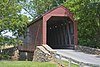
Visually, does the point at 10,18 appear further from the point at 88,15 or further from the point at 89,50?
the point at 89,50

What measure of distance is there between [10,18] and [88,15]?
912cm

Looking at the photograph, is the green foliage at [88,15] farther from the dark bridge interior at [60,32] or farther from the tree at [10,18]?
the tree at [10,18]

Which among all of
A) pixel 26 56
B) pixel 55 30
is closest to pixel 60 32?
pixel 55 30

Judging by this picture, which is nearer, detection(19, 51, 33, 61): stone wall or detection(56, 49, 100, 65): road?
detection(56, 49, 100, 65): road

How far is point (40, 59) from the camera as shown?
24938 mm

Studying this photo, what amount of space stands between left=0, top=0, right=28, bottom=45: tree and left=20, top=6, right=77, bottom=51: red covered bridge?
134 cm

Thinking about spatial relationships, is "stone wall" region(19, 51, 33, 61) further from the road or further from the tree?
the road

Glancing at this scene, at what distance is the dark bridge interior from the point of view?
30.3 metres

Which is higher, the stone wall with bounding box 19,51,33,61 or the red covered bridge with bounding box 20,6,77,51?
the red covered bridge with bounding box 20,6,77,51

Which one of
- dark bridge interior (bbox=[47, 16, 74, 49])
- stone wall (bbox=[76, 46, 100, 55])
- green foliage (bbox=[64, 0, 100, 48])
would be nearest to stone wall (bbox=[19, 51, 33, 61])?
dark bridge interior (bbox=[47, 16, 74, 49])

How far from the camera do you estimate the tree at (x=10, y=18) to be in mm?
32375

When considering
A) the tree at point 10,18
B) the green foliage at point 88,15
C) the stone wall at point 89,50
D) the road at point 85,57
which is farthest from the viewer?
the tree at point 10,18

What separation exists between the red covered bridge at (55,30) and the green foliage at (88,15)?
1400mm

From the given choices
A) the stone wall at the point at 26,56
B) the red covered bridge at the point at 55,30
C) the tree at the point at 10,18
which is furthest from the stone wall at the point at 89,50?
the stone wall at the point at 26,56
